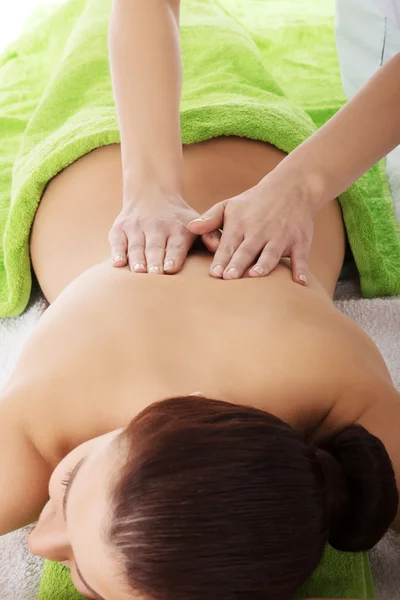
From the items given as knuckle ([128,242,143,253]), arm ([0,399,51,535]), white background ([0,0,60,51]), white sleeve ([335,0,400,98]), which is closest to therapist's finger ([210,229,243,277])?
knuckle ([128,242,143,253])

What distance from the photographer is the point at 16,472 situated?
102 centimetres

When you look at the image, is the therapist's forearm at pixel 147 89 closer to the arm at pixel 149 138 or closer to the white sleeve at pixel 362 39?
the arm at pixel 149 138

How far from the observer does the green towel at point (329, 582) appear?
1051 millimetres

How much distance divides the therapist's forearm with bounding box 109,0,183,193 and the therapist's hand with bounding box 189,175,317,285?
152 millimetres

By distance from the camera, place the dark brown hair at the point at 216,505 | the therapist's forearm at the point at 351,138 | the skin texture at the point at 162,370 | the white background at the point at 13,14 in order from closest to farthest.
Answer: the dark brown hair at the point at 216,505 < the skin texture at the point at 162,370 < the therapist's forearm at the point at 351,138 < the white background at the point at 13,14

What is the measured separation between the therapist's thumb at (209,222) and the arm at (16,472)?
420mm

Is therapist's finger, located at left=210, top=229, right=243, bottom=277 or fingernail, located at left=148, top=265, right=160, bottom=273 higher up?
fingernail, located at left=148, top=265, right=160, bottom=273

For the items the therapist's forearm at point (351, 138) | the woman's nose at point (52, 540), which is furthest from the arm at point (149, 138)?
the woman's nose at point (52, 540)

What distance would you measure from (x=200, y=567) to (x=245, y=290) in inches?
20.0

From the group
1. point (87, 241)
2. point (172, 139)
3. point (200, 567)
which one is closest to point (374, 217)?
point (172, 139)

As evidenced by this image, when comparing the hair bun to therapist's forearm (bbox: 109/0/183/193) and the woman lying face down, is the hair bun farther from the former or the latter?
therapist's forearm (bbox: 109/0/183/193)

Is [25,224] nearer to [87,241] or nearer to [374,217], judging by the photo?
[87,241]

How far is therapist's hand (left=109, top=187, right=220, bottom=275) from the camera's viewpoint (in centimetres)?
122

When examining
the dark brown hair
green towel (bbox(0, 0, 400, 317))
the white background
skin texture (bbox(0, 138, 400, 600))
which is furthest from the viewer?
the white background
